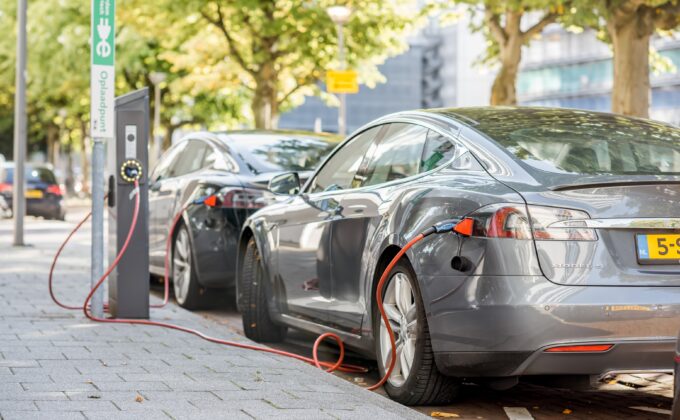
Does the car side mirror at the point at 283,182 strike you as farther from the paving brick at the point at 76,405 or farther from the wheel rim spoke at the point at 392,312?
the paving brick at the point at 76,405

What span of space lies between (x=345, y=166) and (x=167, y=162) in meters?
4.94

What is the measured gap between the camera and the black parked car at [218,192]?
10062 millimetres

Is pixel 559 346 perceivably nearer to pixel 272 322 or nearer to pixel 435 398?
pixel 435 398

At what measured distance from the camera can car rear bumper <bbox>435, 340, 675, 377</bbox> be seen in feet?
17.9

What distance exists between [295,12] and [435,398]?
25.1m

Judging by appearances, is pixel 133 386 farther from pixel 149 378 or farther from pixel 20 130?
pixel 20 130

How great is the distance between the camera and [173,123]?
179 feet

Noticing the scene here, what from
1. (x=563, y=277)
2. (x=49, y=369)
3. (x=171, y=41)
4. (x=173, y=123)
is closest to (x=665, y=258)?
(x=563, y=277)

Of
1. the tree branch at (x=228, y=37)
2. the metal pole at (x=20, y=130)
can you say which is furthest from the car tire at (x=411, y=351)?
the tree branch at (x=228, y=37)

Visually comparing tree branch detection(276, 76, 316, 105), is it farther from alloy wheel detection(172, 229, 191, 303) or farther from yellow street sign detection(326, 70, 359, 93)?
alloy wheel detection(172, 229, 191, 303)

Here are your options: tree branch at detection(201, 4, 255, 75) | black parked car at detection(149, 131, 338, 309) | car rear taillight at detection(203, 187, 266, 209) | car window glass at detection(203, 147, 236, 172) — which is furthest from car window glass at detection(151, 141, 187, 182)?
tree branch at detection(201, 4, 255, 75)

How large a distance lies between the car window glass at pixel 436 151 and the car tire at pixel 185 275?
13.6 feet

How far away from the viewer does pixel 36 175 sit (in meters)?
34.0

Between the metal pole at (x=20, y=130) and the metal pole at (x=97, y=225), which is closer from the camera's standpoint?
the metal pole at (x=97, y=225)
